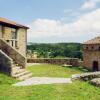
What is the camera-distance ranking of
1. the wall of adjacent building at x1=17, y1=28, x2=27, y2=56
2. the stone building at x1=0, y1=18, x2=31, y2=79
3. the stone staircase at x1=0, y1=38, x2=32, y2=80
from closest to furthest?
the stone staircase at x1=0, y1=38, x2=32, y2=80 → the stone building at x1=0, y1=18, x2=31, y2=79 → the wall of adjacent building at x1=17, y1=28, x2=27, y2=56

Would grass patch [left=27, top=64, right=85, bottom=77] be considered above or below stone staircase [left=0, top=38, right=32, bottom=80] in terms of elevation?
below

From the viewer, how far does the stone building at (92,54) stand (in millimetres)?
30953

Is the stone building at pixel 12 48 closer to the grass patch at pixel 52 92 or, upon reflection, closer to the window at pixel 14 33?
the window at pixel 14 33

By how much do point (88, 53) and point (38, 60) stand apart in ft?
19.0

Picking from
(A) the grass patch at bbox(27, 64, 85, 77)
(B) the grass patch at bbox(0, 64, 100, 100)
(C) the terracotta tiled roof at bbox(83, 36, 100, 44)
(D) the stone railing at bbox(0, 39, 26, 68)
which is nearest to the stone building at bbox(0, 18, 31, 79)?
(D) the stone railing at bbox(0, 39, 26, 68)

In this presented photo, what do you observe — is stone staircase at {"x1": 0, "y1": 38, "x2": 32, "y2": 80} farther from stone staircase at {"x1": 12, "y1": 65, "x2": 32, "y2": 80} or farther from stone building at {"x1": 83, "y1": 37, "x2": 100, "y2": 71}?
stone building at {"x1": 83, "y1": 37, "x2": 100, "y2": 71}

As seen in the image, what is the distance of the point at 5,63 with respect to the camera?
17.5m

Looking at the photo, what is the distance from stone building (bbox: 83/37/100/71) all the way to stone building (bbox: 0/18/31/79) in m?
7.64

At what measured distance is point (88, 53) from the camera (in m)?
32.2

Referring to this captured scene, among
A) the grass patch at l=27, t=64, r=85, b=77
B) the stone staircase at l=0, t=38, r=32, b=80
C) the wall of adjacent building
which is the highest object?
the wall of adjacent building

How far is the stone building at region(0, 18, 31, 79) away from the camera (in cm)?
1739

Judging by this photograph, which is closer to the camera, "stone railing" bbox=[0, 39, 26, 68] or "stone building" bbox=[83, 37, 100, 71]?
"stone railing" bbox=[0, 39, 26, 68]

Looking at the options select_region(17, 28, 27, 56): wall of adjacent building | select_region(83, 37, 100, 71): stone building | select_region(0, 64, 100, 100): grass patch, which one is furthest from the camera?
select_region(83, 37, 100, 71): stone building

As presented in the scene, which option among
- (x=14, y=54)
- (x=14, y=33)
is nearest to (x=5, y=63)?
(x=14, y=54)
